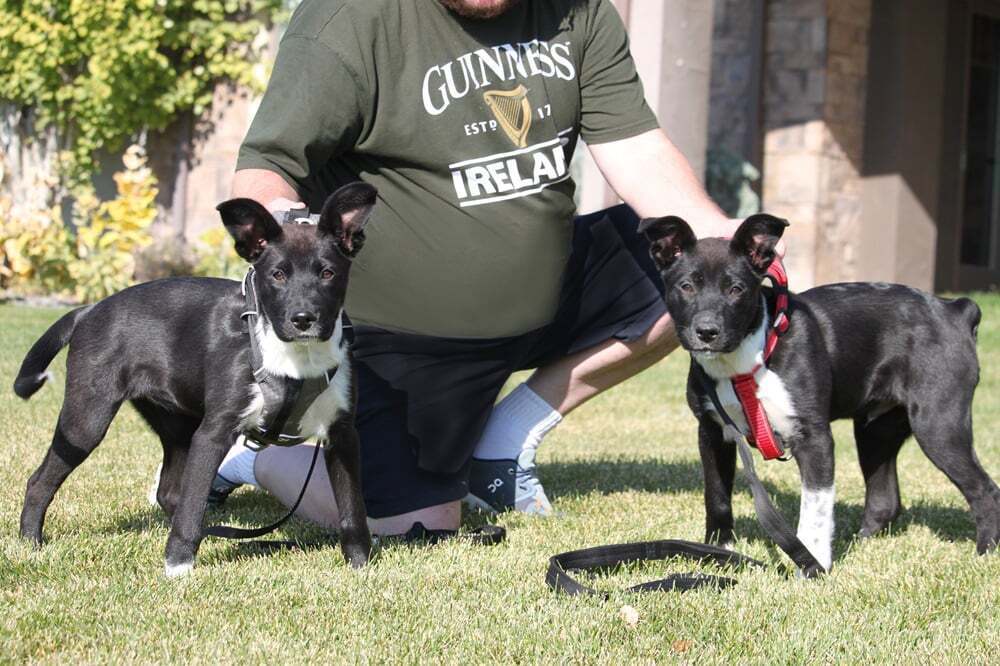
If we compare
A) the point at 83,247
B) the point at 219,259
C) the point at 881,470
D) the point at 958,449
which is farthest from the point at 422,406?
the point at 83,247

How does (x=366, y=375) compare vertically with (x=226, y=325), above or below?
below

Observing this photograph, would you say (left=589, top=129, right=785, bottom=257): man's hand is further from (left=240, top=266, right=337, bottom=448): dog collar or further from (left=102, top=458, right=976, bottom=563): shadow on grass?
(left=240, top=266, right=337, bottom=448): dog collar

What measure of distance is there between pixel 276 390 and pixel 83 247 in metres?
7.92

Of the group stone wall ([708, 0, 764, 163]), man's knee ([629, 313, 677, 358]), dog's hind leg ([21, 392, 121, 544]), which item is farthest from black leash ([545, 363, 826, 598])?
stone wall ([708, 0, 764, 163])

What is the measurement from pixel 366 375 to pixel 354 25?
3.94ft

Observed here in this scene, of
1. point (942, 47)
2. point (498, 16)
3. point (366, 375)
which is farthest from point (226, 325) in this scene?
point (942, 47)

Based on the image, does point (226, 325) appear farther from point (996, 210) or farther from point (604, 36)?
point (996, 210)

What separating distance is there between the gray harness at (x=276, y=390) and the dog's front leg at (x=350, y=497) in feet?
0.56

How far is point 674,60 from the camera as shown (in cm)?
952

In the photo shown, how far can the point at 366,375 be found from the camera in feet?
15.2

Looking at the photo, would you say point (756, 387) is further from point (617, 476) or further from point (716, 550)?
point (617, 476)

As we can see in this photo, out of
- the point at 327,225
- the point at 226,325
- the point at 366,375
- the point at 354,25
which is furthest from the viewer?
the point at 366,375

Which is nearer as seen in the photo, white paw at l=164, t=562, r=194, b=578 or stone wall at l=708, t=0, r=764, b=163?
white paw at l=164, t=562, r=194, b=578

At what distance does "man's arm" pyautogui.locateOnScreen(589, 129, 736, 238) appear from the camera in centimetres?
464
